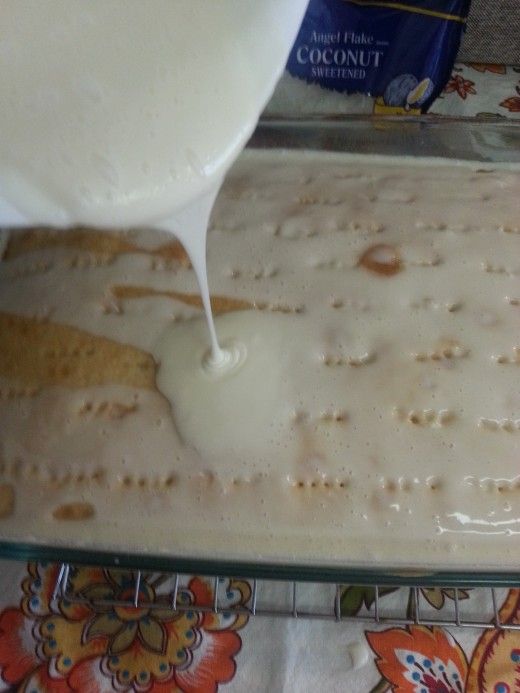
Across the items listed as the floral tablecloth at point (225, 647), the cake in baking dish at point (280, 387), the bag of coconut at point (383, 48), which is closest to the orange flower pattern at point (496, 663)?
the floral tablecloth at point (225, 647)

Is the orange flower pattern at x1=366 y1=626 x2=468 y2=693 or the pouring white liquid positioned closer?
the pouring white liquid

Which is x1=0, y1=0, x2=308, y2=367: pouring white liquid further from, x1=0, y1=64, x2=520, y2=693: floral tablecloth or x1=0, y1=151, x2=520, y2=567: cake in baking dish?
x1=0, y1=64, x2=520, y2=693: floral tablecloth

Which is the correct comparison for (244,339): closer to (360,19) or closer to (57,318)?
(57,318)

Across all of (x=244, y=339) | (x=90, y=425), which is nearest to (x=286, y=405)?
(x=244, y=339)

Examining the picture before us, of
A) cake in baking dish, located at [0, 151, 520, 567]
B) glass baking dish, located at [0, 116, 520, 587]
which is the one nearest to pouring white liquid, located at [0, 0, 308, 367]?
cake in baking dish, located at [0, 151, 520, 567]

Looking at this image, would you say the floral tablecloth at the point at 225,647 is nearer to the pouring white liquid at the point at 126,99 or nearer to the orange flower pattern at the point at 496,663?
the orange flower pattern at the point at 496,663

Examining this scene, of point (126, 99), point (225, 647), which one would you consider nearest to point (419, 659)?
point (225, 647)

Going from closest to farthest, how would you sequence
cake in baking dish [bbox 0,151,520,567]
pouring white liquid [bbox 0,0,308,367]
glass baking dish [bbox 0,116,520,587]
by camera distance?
pouring white liquid [bbox 0,0,308,367] < cake in baking dish [bbox 0,151,520,567] < glass baking dish [bbox 0,116,520,587]
